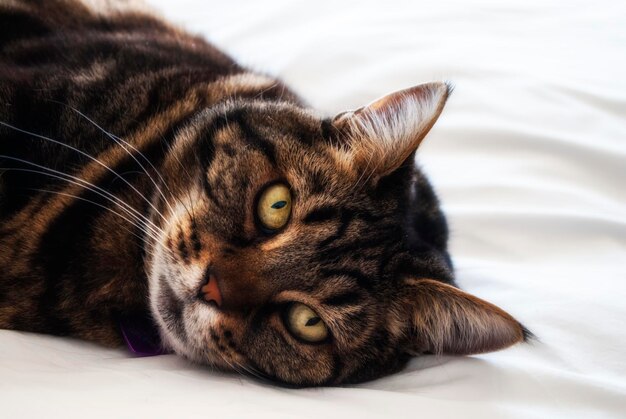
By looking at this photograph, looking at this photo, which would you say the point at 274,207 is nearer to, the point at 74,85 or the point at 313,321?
the point at 313,321

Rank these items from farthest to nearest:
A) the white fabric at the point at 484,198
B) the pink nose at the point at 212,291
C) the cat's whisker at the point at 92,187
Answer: the cat's whisker at the point at 92,187 < the pink nose at the point at 212,291 < the white fabric at the point at 484,198

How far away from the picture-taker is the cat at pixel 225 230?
1027mm

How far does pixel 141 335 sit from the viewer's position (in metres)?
1.14

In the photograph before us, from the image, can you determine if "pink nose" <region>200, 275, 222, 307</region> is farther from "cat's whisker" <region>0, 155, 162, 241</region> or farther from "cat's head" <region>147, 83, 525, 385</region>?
"cat's whisker" <region>0, 155, 162, 241</region>

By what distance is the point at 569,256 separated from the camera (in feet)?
4.85

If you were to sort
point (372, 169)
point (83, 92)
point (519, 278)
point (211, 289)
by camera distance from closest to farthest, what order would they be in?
point (211, 289)
point (372, 169)
point (83, 92)
point (519, 278)

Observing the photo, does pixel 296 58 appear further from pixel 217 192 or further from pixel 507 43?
pixel 217 192

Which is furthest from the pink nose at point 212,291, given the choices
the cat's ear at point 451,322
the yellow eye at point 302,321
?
the cat's ear at point 451,322

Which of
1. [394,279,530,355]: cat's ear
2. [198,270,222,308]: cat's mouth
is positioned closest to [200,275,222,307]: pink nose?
[198,270,222,308]: cat's mouth

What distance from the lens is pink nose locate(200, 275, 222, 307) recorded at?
1007 millimetres

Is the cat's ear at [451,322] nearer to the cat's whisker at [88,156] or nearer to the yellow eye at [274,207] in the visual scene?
the yellow eye at [274,207]

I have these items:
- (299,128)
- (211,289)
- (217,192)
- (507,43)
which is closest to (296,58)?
(507,43)

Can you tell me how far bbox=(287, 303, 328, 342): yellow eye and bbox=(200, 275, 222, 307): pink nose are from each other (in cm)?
12

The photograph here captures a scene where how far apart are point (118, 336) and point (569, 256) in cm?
106
